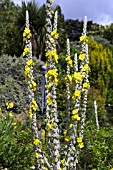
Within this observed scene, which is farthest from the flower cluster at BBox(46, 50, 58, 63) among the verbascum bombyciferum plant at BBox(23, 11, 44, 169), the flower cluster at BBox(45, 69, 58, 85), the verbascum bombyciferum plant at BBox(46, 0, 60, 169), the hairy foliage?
the hairy foliage

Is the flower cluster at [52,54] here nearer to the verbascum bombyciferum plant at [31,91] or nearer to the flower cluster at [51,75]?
the flower cluster at [51,75]

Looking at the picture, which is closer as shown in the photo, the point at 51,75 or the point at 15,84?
the point at 51,75

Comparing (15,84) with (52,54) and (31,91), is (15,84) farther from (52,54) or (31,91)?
(52,54)

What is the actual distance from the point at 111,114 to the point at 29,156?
7.58 m

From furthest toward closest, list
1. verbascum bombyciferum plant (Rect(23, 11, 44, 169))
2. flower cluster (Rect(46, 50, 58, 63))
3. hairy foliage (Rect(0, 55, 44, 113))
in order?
hairy foliage (Rect(0, 55, 44, 113)) → verbascum bombyciferum plant (Rect(23, 11, 44, 169)) → flower cluster (Rect(46, 50, 58, 63))

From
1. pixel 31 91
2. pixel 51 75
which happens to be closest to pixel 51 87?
pixel 51 75

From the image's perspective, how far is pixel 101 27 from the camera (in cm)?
3850

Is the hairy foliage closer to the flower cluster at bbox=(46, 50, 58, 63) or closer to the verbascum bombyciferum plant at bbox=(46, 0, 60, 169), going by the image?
the verbascum bombyciferum plant at bbox=(46, 0, 60, 169)

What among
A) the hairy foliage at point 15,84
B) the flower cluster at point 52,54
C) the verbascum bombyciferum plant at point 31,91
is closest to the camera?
the flower cluster at point 52,54

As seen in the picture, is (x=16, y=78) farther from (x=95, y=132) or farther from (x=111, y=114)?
(x=95, y=132)

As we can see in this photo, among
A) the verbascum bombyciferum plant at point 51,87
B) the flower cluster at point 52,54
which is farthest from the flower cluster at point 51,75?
the flower cluster at point 52,54

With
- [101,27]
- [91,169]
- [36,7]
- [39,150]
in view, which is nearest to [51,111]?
[39,150]

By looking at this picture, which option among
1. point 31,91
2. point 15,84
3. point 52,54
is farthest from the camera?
point 15,84

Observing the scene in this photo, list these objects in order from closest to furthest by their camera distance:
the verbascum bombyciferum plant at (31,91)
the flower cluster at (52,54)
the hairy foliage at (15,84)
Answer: the flower cluster at (52,54), the verbascum bombyciferum plant at (31,91), the hairy foliage at (15,84)
